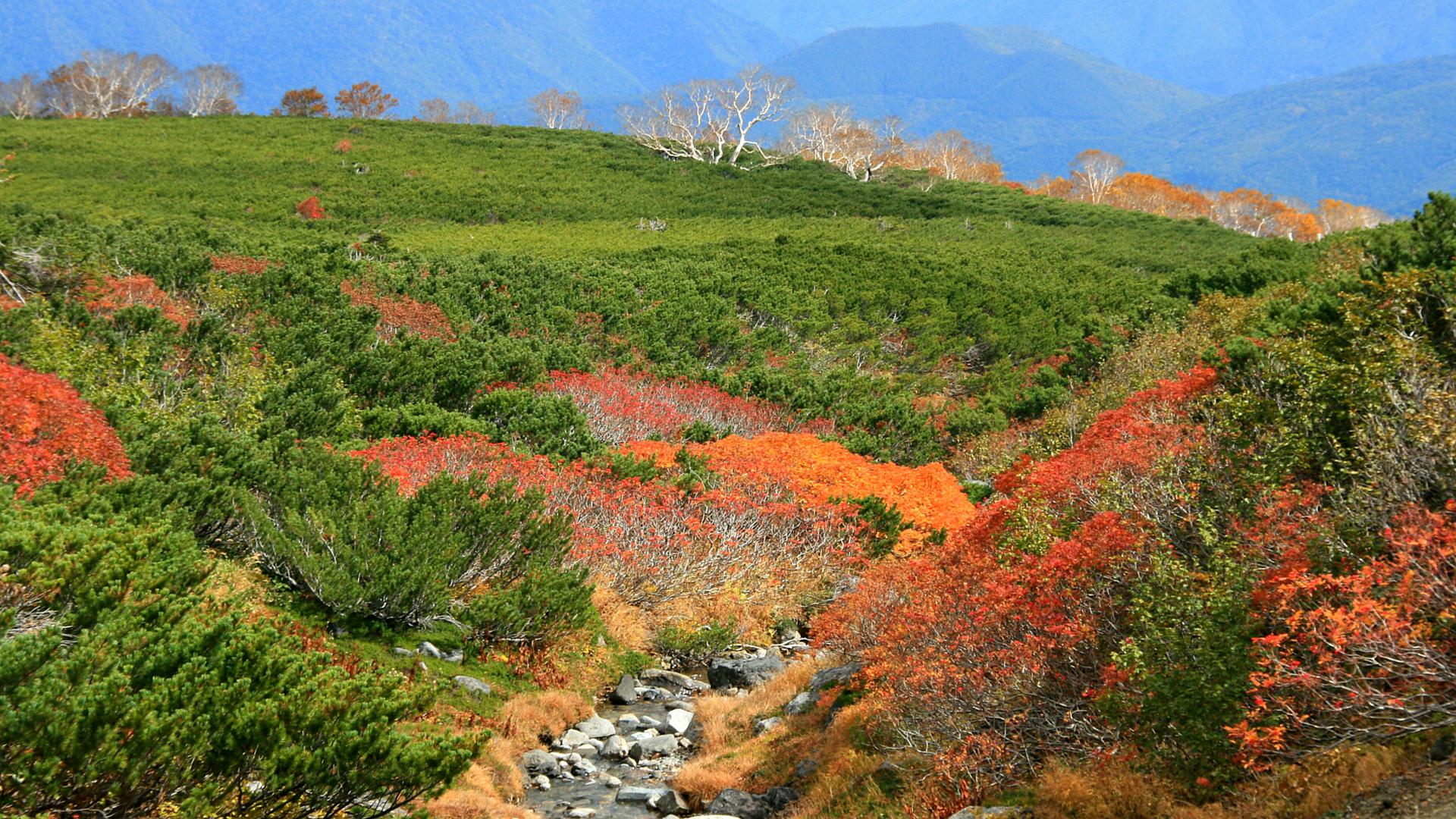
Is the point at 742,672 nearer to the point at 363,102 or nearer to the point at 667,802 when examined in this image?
the point at 667,802

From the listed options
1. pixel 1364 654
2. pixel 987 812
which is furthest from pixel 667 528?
pixel 1364 654

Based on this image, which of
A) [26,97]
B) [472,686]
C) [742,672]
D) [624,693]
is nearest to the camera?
[472,686]

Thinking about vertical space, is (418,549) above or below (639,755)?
above

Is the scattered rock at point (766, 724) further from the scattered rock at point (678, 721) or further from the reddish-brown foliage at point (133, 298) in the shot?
the reddish-brown foliage at point (133, 298)

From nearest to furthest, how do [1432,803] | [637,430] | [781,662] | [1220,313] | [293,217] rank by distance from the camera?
1. [1432,803]
2. [781,662]
3. [637,430]
4. [1220,313]
5. [293,217]

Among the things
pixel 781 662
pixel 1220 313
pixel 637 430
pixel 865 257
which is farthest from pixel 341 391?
pixel 865 257

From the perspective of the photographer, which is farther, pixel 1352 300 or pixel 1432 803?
pixel 1352 300

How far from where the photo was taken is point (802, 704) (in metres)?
10.3

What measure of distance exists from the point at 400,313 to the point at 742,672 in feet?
48.6

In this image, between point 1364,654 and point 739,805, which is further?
point 739,805

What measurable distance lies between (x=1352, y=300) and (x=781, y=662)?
25.1 ft

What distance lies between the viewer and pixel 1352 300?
Result: 9633mm

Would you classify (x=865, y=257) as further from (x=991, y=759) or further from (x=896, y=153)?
(x=896, y=153)

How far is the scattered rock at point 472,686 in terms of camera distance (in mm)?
10156
